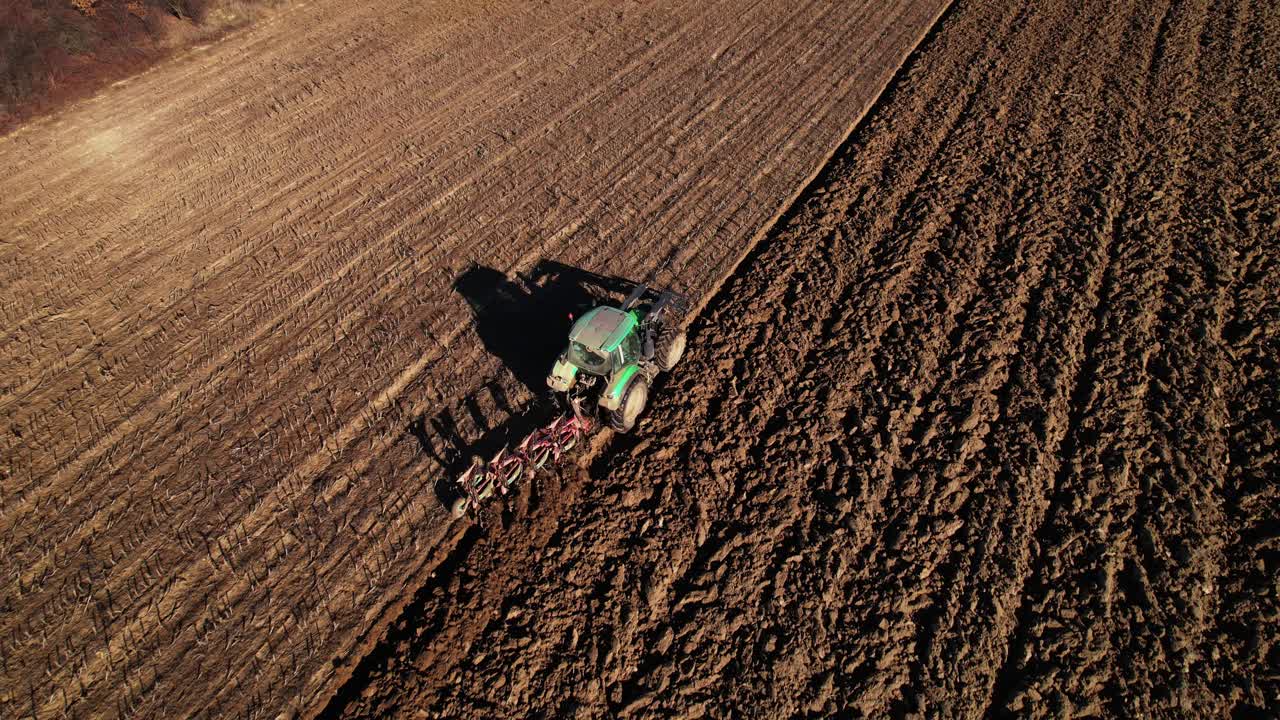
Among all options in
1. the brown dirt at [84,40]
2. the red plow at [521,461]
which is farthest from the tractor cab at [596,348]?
the brown dirt at [84,40]

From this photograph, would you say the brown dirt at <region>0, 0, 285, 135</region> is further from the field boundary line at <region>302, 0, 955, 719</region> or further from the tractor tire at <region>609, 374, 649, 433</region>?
the tractor tire at <region>609, 374, 649, 433</region>

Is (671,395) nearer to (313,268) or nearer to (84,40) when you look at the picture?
(313,268)

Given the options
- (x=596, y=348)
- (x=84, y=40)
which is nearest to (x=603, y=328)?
(x=596, y=348)

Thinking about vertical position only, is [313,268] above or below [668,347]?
above

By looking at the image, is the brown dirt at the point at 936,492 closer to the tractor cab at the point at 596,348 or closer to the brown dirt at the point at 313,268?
the brown dirt at the point at 313,268

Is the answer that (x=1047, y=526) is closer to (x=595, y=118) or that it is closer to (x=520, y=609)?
(x=520, y=609)

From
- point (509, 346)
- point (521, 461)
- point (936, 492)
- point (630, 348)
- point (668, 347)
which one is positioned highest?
point (509, 346)

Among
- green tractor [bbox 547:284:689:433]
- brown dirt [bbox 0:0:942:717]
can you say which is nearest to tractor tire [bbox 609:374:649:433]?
green tractor [bbox 547:284:689:433]

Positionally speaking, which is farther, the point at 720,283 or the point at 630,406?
the point at 720,283

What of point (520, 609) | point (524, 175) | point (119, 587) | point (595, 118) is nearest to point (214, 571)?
point (119, 587)
